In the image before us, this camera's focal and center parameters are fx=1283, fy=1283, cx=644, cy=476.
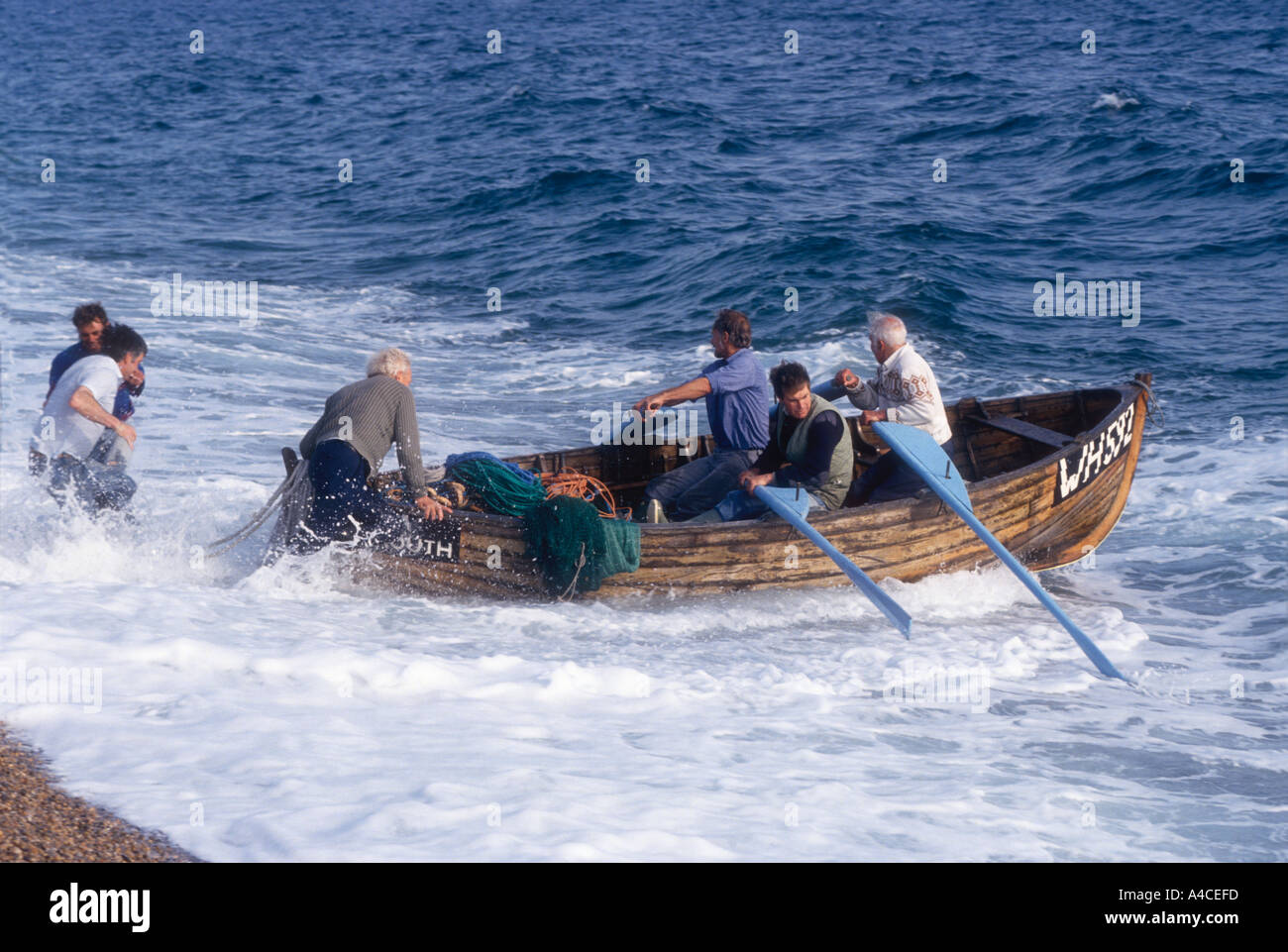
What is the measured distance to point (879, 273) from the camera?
1727cm

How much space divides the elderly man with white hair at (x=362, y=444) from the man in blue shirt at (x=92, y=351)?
1.32 meters

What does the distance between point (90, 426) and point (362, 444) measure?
1.69 metres

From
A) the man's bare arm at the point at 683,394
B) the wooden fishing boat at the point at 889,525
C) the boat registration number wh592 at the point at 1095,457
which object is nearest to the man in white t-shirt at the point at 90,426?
the wooden fishing boat at the point at 889,525

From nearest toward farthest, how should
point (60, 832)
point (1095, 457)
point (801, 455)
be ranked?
point (60, 832) → point (801, 455) → point (1095, 457)

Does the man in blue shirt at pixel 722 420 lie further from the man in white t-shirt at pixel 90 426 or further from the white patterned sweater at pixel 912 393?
the man in white t-shirt at pixel 90 426

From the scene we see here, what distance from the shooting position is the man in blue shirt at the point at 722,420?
840 centimetres

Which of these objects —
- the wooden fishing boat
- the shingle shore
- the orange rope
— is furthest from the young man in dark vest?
the shingle shore

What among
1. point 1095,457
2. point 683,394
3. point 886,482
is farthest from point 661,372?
point 683,394

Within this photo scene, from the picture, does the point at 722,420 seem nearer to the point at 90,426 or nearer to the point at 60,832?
the point at 90,426

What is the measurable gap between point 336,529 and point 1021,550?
188 inches

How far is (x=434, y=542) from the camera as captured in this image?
25.7 ft

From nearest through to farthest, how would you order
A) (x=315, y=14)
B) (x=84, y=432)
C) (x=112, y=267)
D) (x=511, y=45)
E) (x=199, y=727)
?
(x=199, y=727), (x=84, y=432), (x=112, y=267), (x=511, y=45), (x=315, y=14)

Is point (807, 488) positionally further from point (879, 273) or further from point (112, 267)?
point (112, 267)

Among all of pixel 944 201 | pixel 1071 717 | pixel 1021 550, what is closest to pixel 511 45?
pixel 944 201
